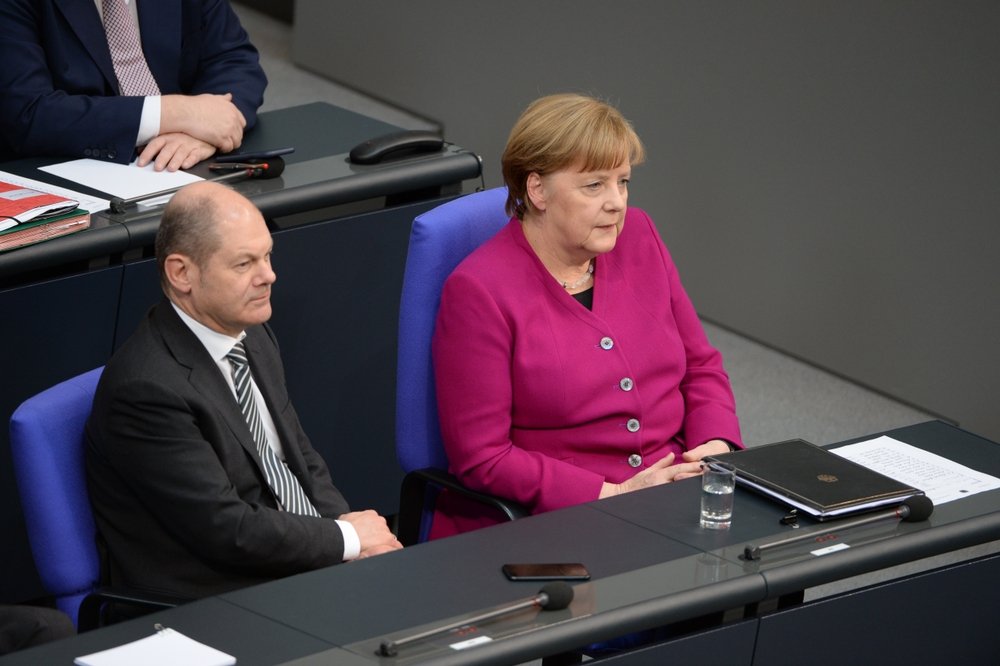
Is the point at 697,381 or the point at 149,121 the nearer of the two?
the point at 697,381

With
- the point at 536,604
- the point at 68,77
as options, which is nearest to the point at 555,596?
the point at 536,604

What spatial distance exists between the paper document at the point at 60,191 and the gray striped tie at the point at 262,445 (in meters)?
0.75

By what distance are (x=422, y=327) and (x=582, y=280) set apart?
335mm

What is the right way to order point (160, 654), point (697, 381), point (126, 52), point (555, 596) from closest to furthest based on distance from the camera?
point (160, 654), point (555, 596), point (697, 381), point (126, 52)

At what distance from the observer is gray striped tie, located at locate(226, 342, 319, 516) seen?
8.86 feet

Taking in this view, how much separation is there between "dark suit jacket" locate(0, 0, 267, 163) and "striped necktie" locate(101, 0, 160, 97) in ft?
0.08

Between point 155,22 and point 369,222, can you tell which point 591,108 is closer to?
point 369,222

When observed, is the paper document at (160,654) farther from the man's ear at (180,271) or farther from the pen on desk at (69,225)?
the pen on desk at (69,225)

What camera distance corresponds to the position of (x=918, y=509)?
2.56 meters

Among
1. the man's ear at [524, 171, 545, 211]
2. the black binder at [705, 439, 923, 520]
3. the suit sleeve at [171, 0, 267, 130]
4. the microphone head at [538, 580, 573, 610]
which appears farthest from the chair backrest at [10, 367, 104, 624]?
the suit sleeve at [171, 0, 267, 130]

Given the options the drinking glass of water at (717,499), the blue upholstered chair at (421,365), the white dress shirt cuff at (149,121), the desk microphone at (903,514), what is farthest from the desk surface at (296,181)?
the desk microphone at (903,514)

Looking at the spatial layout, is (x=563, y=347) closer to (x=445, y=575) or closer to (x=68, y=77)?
(x=445, y=575)

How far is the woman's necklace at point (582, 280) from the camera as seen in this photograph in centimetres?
306

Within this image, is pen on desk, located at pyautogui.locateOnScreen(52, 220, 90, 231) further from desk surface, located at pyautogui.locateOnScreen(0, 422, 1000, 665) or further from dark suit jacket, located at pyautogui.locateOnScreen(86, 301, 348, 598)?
desk surface, located at pyautogui.locateOnScreen(0, 422, 1000, 665)
